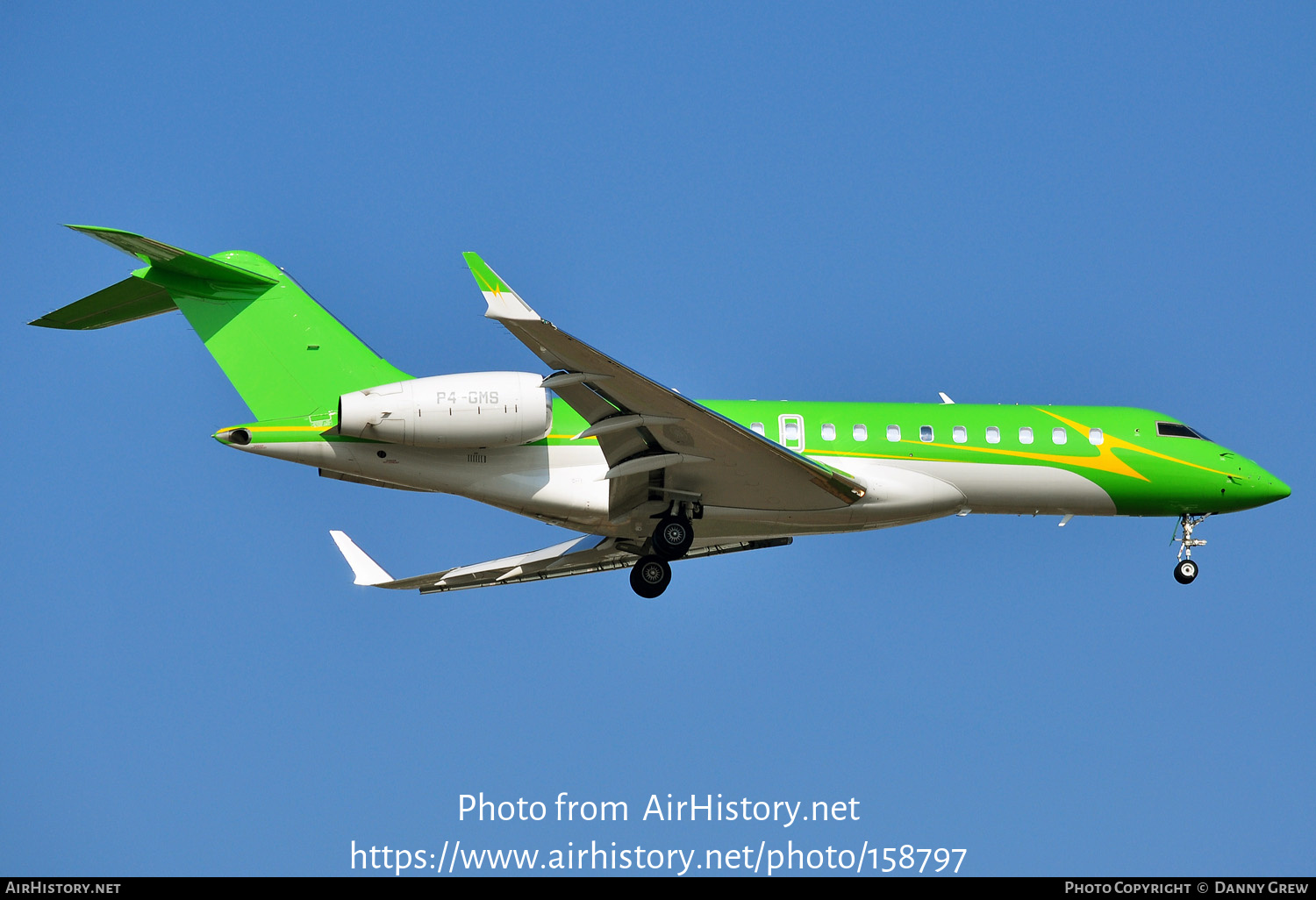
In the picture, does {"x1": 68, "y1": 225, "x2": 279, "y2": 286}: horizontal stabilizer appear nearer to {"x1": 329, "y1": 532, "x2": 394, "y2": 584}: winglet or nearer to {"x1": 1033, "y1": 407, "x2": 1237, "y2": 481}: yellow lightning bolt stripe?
{"x1": 329, "y1": 532, "x2": 394, "y2": 584}: winglet

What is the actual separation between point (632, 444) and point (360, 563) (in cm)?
548

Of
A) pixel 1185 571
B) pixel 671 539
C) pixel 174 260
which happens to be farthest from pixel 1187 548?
pixel 174 260

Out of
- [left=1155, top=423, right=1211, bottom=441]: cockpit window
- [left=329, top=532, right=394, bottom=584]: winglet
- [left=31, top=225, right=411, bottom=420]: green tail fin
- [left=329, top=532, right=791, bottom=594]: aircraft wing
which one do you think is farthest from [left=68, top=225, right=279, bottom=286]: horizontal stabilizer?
[left=1155, top=423, right=1211, bottom=441]: cockpit window

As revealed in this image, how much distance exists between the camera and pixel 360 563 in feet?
65.6

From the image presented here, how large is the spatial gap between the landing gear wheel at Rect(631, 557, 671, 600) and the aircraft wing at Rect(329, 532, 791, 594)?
56 cm

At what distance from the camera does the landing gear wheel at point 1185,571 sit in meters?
20.0

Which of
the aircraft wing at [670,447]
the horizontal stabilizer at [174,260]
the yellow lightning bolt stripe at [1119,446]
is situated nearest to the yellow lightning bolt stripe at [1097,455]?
the yellow lightning bolt stripe at [1119,446]

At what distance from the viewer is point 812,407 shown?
62.4 ft

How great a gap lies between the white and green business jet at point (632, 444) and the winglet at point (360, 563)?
0.10 ft

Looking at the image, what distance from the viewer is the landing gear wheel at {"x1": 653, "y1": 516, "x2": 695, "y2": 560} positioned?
1823cm

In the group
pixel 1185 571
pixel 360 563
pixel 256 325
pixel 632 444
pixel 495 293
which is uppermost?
pixel 256 325

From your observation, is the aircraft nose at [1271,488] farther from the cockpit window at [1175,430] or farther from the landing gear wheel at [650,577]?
the landing gear wheel at [650,577]

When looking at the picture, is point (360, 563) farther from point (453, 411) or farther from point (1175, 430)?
point (1175, 430)
